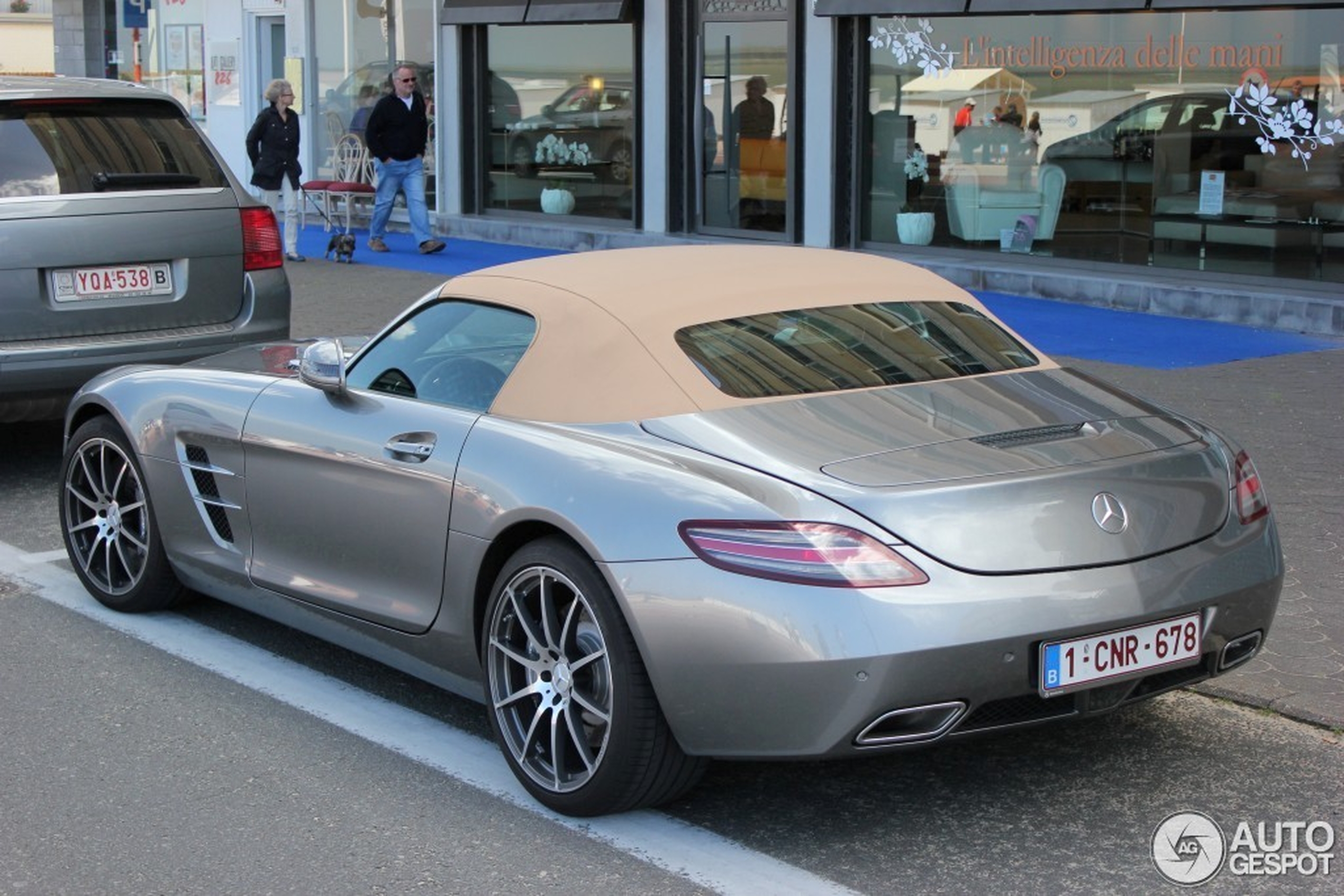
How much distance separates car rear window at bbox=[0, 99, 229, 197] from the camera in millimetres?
8156

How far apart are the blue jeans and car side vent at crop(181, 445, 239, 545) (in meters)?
12.5

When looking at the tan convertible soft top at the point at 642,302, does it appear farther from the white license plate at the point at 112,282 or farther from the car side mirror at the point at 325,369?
the white license plate at the point at 112,282

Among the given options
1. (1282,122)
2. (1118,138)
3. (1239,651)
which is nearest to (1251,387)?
(1282,122)

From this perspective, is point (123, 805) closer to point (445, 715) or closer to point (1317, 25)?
point (445, 715)

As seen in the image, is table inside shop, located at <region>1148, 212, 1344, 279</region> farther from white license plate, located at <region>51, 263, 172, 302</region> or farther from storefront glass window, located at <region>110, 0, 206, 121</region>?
storefront glass window, located at <region>110, 0, 206, 121</region>

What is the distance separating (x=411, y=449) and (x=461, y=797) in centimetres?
95

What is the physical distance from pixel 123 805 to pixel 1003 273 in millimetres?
10897

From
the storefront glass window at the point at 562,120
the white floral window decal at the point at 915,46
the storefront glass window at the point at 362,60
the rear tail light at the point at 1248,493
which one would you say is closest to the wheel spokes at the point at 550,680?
the rear tail light at the point at 1248,493

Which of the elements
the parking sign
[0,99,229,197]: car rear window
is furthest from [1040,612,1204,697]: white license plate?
the parking sign

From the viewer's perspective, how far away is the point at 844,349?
16.0 feet

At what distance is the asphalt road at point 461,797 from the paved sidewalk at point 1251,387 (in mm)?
177

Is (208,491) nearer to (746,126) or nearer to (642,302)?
(642,302)

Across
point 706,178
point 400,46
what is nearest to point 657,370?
point 706,178

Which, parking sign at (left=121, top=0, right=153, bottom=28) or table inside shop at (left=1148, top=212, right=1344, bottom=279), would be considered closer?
table inside shop at (left=1148, top=212, right=1344, bottom=279)
